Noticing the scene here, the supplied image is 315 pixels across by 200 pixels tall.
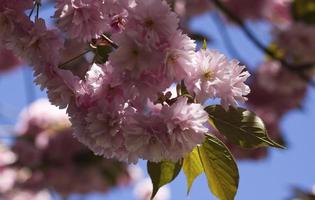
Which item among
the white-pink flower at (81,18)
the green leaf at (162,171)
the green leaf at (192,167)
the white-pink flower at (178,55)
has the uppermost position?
the white-pink flower at (178,55)

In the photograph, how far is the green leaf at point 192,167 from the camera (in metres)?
0.95

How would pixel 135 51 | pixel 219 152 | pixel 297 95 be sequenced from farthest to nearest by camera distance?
pixel 297 95, pixel 219 152, pixel 135 51

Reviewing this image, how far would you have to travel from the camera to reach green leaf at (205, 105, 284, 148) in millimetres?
887

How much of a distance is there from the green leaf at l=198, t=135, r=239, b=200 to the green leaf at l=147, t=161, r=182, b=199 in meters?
0.04

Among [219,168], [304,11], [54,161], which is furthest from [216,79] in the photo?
[54,161]

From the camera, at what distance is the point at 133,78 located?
80 centimetres

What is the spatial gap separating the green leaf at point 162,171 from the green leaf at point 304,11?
2.48 m

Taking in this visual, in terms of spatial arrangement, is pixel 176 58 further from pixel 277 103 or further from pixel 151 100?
pixel 277 103

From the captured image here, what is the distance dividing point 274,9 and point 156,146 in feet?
10.5

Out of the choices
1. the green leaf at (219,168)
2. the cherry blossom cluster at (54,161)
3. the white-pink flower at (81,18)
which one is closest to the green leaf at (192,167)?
the green leaf at (219,168)

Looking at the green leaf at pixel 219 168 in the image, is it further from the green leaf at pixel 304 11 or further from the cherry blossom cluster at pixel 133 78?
the green leaf at pixel 304 11

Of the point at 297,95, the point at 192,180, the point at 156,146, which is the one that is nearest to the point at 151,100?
the point at 156,146

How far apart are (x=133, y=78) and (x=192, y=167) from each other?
22 centimetres

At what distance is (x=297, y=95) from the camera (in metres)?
3.80
